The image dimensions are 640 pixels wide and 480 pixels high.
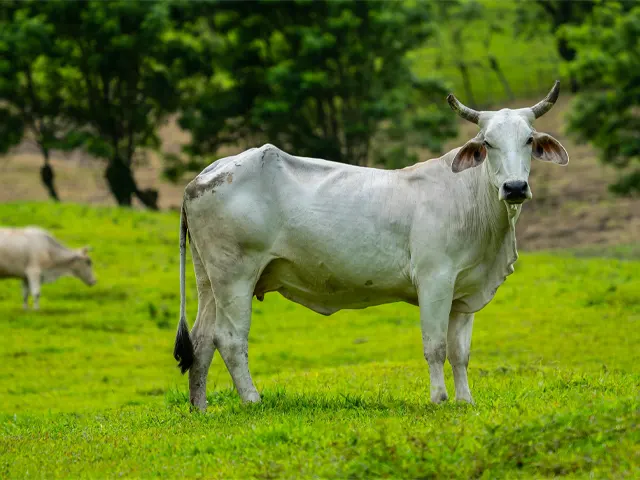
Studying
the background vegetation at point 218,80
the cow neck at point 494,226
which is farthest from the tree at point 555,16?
the cow neck at point 494,226

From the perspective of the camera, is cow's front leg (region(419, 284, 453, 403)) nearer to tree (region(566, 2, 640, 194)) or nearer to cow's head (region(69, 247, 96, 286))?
cow's head (region(69, 247, 96, 286))

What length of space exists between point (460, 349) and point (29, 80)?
31.1m

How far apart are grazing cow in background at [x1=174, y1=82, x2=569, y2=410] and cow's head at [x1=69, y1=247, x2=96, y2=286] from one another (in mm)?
14290

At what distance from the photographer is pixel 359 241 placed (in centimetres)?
1051

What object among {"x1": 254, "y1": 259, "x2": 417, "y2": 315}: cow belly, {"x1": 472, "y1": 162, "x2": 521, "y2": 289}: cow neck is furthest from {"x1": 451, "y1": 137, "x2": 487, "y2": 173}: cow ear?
{"x1": 254, "y1": 259, "x2": 417, "y2": 315}: cow belly

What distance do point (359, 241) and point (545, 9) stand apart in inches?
1883

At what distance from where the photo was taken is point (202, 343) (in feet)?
35.8

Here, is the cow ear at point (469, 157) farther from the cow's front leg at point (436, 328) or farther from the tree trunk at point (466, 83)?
the tree trunk at point (466, 83)

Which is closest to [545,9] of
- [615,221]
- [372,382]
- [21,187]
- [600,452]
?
[615,221]

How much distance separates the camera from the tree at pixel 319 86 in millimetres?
38750

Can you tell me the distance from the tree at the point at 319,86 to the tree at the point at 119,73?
1537 mm

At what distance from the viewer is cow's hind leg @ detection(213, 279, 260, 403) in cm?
1050

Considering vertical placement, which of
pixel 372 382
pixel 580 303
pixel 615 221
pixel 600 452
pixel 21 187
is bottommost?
pixel 21 187

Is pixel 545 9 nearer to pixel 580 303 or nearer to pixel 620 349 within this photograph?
pixel 580 303
